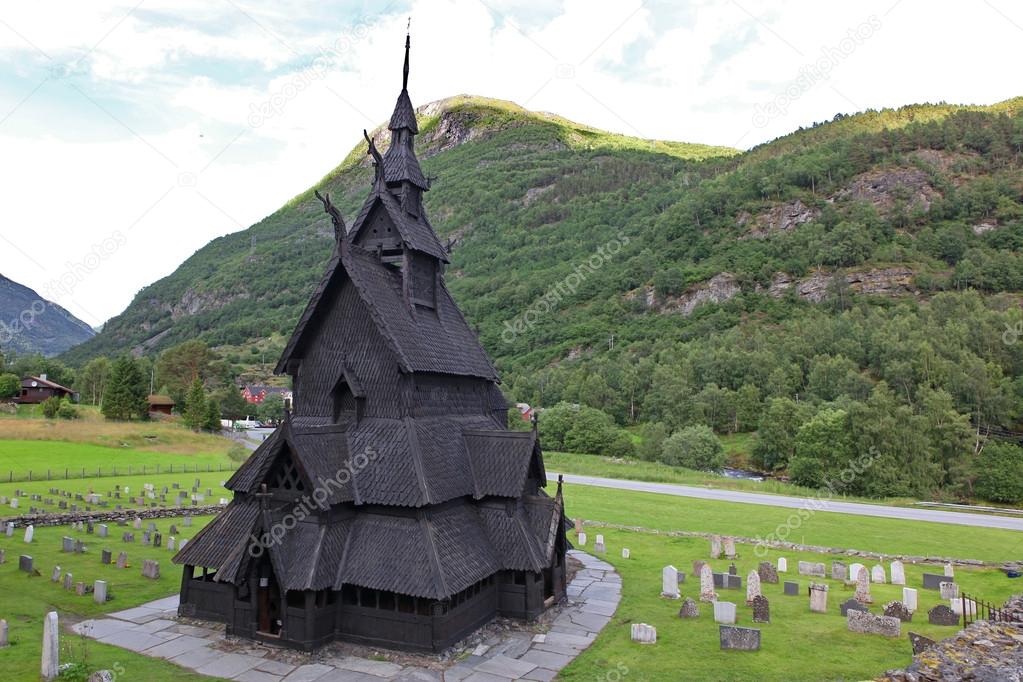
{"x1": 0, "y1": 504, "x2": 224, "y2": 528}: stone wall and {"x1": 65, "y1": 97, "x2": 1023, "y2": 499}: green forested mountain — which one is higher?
{"x1": 65, "y1": 97, "x2": 1023, "y2": 499}: green forested mountain

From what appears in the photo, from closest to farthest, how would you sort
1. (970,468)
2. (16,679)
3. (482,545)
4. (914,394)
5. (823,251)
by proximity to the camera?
1. (16,679)
2. (482,545)
3. (970,468)
4. (914,394)
5. (823,251)

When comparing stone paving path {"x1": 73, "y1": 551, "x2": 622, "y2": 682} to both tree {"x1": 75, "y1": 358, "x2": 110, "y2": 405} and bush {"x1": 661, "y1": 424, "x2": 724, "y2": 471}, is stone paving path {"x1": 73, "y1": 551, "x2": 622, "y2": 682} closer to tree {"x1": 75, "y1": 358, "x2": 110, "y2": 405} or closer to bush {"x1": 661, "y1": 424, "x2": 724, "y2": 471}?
bush {"x1": 661, "y1": 424, "x2": 724, "y2": 471}

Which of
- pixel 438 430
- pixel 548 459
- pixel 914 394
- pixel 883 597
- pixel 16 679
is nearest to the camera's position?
pixel 16 679

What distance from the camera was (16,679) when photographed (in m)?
12.9

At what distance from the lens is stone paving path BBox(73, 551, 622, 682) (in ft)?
45.9

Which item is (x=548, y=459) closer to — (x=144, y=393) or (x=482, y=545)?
(x=482, y=545)

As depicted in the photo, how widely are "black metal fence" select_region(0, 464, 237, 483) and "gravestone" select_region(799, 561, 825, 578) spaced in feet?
161

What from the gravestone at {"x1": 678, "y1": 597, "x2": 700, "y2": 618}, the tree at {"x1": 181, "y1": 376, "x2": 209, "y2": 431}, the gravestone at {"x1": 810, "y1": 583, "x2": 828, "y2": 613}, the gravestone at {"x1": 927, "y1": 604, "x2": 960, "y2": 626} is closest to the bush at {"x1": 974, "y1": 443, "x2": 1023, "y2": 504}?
the gravestone at {"x1": 927, "y1": 604, "x2": 960, "y2": 626}

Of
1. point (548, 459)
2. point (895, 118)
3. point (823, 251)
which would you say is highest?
point (895, 118)

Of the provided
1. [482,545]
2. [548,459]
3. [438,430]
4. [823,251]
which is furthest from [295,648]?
[823,251]

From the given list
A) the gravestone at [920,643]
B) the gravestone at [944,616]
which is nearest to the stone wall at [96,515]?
the gravestone at [920,643]

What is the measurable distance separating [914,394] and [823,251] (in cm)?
5675

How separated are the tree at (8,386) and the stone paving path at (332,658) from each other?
3216 inches

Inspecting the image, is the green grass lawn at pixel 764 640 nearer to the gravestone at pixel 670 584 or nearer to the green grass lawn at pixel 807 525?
the gravestone at pixel 670 584
